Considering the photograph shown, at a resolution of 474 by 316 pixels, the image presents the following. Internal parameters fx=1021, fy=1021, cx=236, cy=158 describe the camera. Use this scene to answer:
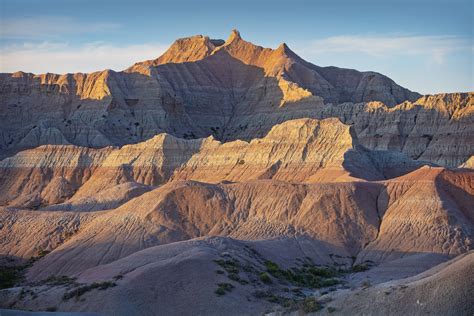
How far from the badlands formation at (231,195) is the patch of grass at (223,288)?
0.20 metres

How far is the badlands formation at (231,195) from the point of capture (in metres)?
59.3

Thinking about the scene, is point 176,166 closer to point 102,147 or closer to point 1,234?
point 102,147

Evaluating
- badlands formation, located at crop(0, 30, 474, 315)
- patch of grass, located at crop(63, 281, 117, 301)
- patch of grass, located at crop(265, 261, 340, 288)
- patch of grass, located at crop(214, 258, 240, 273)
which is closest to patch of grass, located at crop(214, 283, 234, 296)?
badlands formation, located at crop(0, 30, 474, 315)

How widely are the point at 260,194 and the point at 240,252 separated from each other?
23.1 metres

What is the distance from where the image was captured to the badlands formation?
59.3m

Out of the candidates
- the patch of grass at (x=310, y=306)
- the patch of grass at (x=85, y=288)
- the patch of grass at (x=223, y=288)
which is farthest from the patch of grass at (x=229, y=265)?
the patch of grass at (x=310, y=306)

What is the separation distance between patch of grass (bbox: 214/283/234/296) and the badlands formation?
20cm

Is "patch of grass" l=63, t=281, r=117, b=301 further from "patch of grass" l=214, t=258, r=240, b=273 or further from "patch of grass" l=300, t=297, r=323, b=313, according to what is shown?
"patch of grass" l=300, t=297, r=323, b=313

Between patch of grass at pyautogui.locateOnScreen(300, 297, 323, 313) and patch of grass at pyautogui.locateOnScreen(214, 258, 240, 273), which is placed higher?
patch of grass at pyautogui.locateOnScreen(300, 297, 323, 313)

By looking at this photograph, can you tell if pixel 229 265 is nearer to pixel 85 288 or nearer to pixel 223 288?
pixel 223 288

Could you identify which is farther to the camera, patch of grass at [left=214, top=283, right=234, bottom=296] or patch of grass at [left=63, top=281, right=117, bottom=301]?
patch of grass at [left=63, top=281, right=117, bottom=301]

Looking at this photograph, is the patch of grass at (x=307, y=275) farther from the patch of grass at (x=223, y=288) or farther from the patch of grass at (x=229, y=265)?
the patch of grass at (x=223, y=288)

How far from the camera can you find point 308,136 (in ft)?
410

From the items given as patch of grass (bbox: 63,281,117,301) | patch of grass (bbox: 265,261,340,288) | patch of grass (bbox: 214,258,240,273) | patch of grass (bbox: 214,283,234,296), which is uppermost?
patch of grass (bbox: 214,258,240,273)
